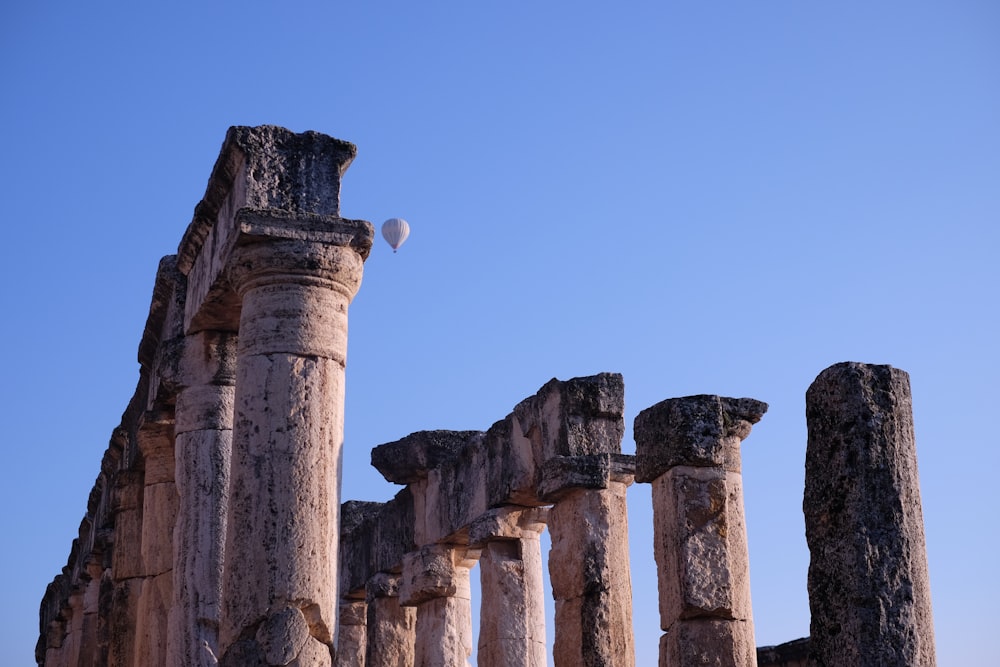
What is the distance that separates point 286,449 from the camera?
9.39 meters

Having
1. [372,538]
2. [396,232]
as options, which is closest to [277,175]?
[372,538]

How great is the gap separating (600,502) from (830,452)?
6336 mm

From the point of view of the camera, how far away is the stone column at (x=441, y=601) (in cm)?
1825

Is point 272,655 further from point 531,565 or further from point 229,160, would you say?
point 531,565

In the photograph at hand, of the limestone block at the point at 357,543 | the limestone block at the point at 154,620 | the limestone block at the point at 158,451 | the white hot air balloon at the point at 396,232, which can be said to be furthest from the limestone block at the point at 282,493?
the white hot air balloon at the point at 396,232

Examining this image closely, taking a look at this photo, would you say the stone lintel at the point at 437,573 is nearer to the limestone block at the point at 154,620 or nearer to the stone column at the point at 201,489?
the limestone block at the point at 154,620

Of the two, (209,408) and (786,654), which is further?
(786,654)

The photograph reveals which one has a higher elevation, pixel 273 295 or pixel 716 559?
pixel 273 295

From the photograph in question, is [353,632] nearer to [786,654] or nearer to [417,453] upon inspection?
[417,453]

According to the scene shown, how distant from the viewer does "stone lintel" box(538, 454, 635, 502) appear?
46.9 ft

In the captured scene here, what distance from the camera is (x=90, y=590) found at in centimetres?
2180

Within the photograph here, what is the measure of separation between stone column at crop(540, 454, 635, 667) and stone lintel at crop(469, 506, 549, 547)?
1.86m

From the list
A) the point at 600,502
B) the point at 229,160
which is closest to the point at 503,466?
the point at 600,502

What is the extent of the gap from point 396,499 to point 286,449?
11615 mm
